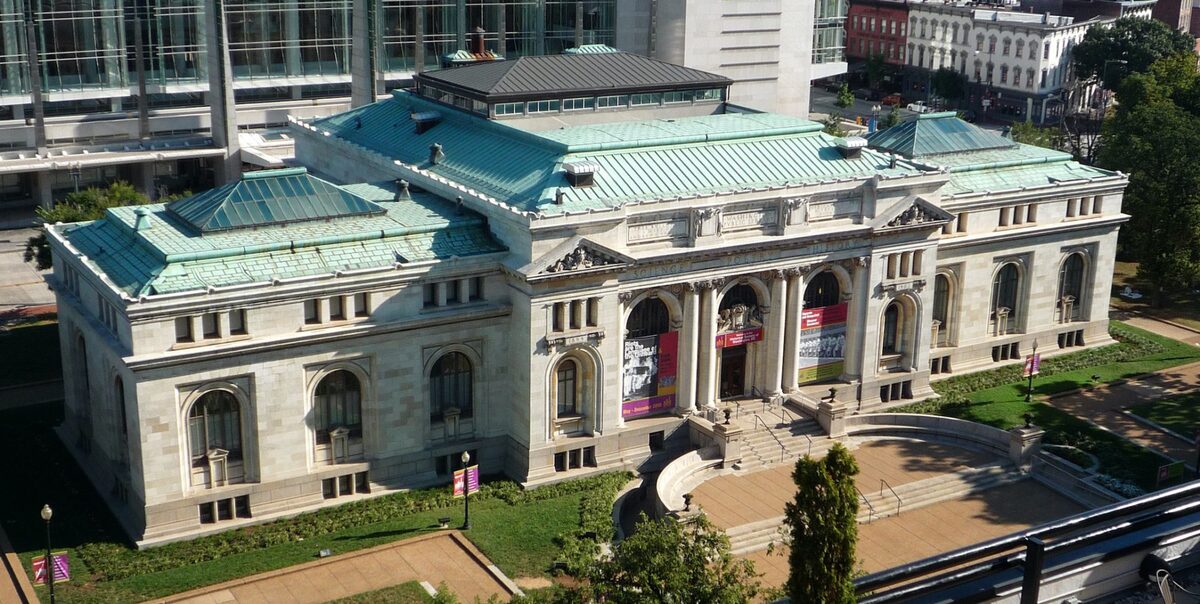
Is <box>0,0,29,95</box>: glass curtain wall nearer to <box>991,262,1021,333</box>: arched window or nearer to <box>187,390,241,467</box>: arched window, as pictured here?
<box>187,390,241,467</box>: arched window

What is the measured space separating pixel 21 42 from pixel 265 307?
69.5m

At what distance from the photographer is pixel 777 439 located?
8719 cm

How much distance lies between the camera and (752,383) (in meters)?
90.9

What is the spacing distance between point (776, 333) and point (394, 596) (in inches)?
1277

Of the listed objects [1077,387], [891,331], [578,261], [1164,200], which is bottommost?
[1077,387]

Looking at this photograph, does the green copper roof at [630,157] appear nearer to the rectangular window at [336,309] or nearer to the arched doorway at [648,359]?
the arched doorway at [648,359]

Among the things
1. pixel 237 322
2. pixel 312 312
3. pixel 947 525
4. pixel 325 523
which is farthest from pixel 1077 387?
pixel 237 322

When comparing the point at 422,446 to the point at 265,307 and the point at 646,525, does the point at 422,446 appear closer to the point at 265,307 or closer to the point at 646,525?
the point at 265,307

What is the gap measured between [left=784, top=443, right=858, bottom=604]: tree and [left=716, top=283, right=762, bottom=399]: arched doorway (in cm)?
4241

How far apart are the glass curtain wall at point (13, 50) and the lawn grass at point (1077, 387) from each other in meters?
87.5

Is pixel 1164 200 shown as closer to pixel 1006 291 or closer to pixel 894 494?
pixel 1006 291

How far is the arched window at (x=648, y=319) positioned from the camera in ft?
277

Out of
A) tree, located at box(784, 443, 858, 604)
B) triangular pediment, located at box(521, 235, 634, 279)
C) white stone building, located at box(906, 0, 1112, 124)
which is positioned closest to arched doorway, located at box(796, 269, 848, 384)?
triangular pediment, located at box(521, 235, 634, 279)

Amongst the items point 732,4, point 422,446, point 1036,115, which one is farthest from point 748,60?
point 422,446
